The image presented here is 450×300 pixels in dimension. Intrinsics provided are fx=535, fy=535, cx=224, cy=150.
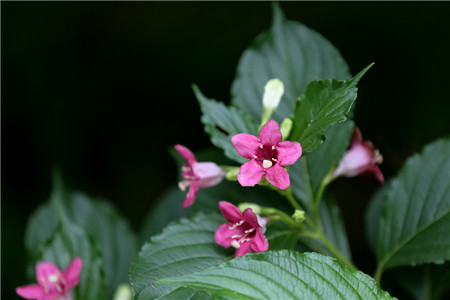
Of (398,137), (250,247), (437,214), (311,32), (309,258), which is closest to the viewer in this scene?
(309,258)

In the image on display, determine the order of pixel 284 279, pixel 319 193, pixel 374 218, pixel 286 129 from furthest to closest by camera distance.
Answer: pixel 374 218, pixel 319 193, pixel 286 129, pixel 284 279

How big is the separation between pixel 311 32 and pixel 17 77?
6.36 feet

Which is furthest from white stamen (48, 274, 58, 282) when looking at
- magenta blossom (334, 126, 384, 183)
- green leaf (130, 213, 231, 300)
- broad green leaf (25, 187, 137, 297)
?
magenta blossom (334, 126, 384, 183)

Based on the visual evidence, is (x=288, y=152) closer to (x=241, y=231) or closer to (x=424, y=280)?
(x=241, y=231)

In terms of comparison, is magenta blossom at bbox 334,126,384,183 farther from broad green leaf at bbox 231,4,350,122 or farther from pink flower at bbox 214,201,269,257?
pink flower at bbox 214,201,269,257

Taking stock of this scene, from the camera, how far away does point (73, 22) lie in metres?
2.99

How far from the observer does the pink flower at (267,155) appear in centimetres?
112

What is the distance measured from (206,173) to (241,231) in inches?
8.1

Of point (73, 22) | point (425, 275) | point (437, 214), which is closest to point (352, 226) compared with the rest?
point (425, 275)

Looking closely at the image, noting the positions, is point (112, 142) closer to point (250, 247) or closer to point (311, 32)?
point (311, 32)

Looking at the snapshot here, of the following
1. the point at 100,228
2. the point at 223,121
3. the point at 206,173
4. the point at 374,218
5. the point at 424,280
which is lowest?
the point at 424,280

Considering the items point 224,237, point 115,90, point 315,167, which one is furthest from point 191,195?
point 115,90

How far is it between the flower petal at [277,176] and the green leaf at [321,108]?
0.07 metres

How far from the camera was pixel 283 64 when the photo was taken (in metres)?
1.54
